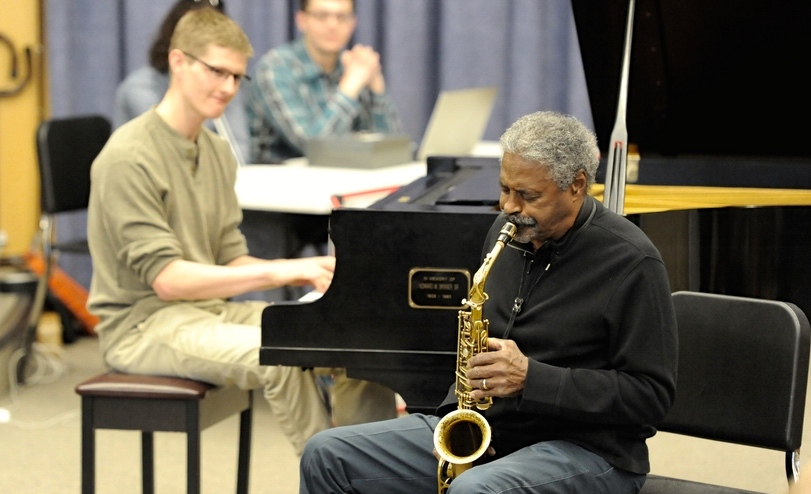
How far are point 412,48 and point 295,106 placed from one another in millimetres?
873

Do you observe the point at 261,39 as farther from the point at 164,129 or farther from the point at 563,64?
the point at 164,129

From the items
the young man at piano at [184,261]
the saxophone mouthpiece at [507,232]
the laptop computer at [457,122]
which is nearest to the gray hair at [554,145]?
the saxophone mouthpiece at [507,232]

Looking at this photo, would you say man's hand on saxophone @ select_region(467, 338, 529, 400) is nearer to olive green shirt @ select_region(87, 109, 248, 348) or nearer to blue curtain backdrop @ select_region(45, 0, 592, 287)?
olive green shirt @ select_region(87, 109, 248, 348)

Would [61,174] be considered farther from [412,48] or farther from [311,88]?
[412,48]

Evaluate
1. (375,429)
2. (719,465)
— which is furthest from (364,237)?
(719,465)

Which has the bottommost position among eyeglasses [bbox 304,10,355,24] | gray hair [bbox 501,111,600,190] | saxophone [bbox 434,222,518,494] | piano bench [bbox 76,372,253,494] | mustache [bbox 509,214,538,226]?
piano bench [bbox 76,372,253,494]

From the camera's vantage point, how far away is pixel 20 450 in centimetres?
360

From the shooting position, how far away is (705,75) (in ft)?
9.93

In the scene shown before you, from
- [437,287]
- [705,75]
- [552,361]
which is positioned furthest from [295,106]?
[552,361]

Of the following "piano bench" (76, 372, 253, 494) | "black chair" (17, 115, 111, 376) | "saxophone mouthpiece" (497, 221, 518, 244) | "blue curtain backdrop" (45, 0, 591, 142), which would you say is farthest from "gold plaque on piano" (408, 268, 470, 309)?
"blue curtain backdrop" (45, 0, 591, 142)

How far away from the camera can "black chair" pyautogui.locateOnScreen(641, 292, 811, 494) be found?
84.1 inches

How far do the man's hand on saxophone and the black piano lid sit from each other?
3.98 feet

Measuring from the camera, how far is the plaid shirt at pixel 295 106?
4477mm

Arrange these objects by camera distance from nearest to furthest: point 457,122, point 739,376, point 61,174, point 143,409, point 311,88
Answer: point 739,376
point 143,409
point 457,122
point 61,174
point 311,88
